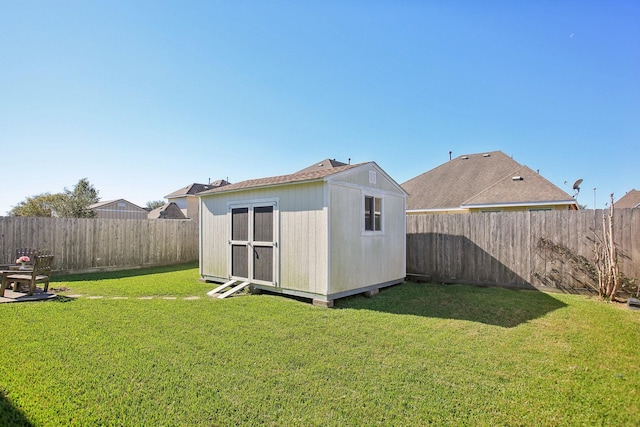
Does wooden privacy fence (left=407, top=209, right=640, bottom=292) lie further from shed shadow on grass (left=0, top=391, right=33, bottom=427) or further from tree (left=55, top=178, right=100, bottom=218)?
tree (left=55, top=178, right=100, bottom=218)

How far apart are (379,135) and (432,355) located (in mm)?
12994

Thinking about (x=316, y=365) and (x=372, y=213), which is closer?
(x=316, y=365)

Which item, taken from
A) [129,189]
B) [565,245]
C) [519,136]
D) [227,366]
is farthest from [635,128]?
[129,189]

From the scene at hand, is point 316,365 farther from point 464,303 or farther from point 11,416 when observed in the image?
point 464,303

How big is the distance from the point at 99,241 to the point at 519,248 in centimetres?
1342

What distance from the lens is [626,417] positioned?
2453 millimetres

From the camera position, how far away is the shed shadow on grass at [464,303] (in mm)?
5465

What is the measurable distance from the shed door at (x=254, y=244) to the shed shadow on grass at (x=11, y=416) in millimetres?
4715

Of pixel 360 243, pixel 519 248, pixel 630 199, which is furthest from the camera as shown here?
pixel 630 199

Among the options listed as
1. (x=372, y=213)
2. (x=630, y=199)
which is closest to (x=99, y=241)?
(x=372, y=213)

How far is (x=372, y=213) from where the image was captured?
24.5 feet

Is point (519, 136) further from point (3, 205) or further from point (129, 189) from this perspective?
point (3, 205)

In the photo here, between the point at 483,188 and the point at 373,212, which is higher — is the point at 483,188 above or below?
above

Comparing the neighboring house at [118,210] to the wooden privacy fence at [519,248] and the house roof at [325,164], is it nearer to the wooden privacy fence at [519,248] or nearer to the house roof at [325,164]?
the house roof at [325,164]
